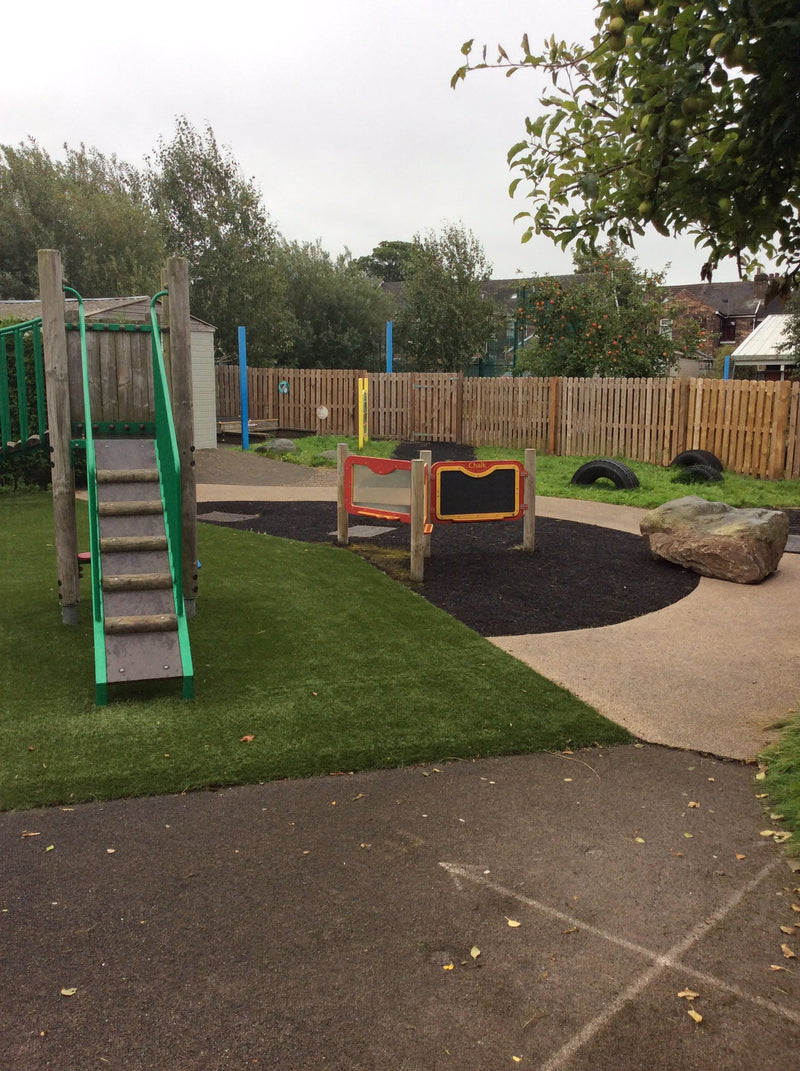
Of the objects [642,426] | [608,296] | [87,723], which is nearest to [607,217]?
[87,723]

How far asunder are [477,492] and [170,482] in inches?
158

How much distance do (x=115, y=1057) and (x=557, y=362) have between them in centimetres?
2305

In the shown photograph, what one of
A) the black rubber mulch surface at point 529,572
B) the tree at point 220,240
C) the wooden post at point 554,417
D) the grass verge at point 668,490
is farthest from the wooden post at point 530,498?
the tree at point 220,240

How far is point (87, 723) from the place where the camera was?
5074 millimetres

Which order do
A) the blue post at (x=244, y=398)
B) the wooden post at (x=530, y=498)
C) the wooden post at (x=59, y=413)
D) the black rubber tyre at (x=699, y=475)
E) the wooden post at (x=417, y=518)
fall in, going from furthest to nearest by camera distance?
the blue post at (x=244, y=398), the black rubber tyre at (x=699, y=475), the wooden post at (x=530, y=498), the wooden post at (x=417, y=518), the wooden post at (x=59, y=413)

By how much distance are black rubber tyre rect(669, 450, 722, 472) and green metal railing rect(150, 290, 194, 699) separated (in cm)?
1188

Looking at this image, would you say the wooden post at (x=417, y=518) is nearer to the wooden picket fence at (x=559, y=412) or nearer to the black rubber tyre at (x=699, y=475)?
the black rubber tyre at (x=699, y=475)

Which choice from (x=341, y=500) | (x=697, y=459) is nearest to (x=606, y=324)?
(x=697, y=459)

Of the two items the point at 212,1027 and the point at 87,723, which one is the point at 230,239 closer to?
the point at 87,723

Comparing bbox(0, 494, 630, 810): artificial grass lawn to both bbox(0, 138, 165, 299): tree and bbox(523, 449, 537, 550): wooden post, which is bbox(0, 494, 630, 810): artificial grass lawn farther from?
bbox(0, 138, 165, 299): tree

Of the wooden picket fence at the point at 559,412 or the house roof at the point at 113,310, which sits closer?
the wooden picket fence at the point at 559,412

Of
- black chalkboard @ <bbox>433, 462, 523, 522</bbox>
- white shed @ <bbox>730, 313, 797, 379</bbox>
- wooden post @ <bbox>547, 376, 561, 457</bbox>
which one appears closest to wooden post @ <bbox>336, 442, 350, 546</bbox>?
black chalkboard @ <bbox>433, 462, 523, 522</bbox>

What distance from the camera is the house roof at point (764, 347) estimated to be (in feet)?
118

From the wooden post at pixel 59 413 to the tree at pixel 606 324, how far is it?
60.0ft
